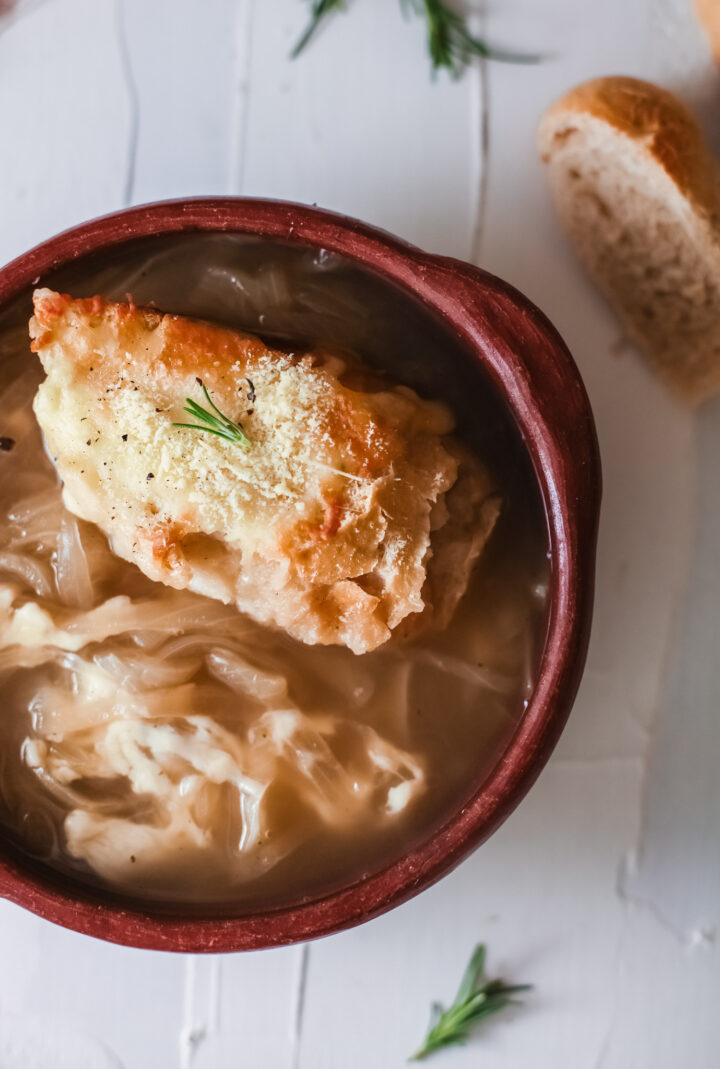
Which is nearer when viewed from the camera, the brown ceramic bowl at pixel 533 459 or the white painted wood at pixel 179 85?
the brown ceramic bowl at pixel 533 459

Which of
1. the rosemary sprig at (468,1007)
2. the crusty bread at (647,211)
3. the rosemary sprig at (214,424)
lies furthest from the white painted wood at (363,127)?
the rosemary sprig at (468,1007)

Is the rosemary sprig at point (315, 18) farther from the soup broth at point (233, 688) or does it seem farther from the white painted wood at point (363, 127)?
the soup broth at point (233, 688)

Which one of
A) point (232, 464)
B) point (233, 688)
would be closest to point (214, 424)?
point (232, 464)

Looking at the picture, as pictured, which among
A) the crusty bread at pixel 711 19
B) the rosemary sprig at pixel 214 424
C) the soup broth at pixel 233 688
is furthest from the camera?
the crusty bread at pixel 711 19

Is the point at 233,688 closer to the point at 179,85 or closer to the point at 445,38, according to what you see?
the point at 179,85

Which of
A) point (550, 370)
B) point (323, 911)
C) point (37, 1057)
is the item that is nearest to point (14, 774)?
point (323, 911)

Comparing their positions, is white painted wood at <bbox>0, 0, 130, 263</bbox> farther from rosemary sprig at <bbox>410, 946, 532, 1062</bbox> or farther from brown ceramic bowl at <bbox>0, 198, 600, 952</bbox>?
rosemary sprig at <bbox>410, 946, 532, 1062</bbox>
